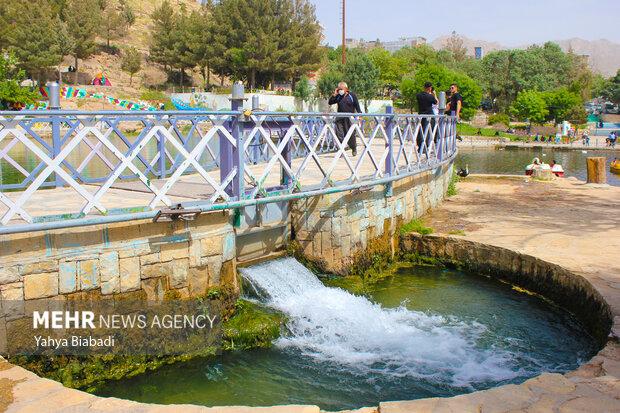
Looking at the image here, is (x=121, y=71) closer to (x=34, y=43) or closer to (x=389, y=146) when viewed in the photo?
(x=34, y=43)

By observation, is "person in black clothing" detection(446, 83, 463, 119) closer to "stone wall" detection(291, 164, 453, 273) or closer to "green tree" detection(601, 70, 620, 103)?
"stone wall" detection(291, 164, 453, 273)

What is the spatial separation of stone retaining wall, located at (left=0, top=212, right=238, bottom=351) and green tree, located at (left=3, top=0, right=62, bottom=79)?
51166mm

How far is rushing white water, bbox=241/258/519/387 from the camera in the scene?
640 cm

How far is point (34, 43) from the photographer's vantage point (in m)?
54.1

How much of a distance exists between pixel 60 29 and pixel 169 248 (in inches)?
2336

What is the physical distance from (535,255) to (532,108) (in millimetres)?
64313

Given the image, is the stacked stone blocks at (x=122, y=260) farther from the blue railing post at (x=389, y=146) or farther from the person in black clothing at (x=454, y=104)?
the person in black clothing at (x=454, y=104)

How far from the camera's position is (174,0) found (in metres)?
120

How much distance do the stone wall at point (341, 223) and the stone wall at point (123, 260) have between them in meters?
2.03

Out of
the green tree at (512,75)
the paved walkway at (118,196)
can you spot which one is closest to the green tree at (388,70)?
the green tree at (512,75)

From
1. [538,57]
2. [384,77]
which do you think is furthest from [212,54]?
[538,57]

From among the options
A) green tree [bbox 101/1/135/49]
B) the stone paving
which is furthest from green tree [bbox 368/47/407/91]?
the stone paving

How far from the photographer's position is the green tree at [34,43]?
53.6 meters

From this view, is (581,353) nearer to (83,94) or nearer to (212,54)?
(83,94)
